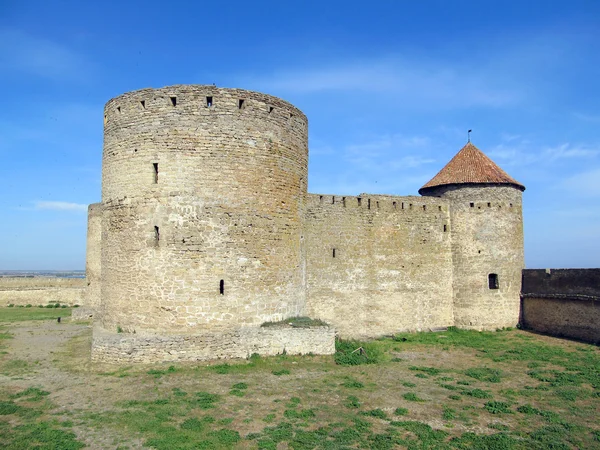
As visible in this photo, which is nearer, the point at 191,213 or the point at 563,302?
the point at 191,213

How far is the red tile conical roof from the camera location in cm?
1909

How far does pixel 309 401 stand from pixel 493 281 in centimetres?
1293

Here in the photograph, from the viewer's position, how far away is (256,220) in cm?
1298

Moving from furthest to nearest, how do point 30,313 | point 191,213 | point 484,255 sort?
point 30,313 < point 484,255 < point 191,213

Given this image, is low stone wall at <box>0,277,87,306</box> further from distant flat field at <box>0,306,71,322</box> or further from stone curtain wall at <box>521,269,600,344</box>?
stone curtain wall at <box>521,269,600,344</box>

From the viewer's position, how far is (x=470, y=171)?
63.8ft

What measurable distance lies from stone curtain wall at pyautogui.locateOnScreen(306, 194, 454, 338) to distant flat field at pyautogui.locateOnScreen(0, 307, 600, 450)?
2612 millimetres

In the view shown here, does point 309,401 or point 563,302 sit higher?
point 563,302

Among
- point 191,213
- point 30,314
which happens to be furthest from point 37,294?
point 191,213

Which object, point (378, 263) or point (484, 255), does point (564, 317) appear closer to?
point (484, 255)

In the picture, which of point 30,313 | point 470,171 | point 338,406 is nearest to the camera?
point 338,406

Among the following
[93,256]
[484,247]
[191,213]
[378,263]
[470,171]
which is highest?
[470,171]

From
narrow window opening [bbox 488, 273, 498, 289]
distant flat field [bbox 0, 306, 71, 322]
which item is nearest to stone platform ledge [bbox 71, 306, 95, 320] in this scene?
distant flat field [bbox 0, 306, 71, 322]

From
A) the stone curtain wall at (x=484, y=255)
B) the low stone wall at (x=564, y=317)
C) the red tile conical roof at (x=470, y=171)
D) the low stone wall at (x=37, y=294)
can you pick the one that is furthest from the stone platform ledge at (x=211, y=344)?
the low stone wall at (x=37, y=294)
